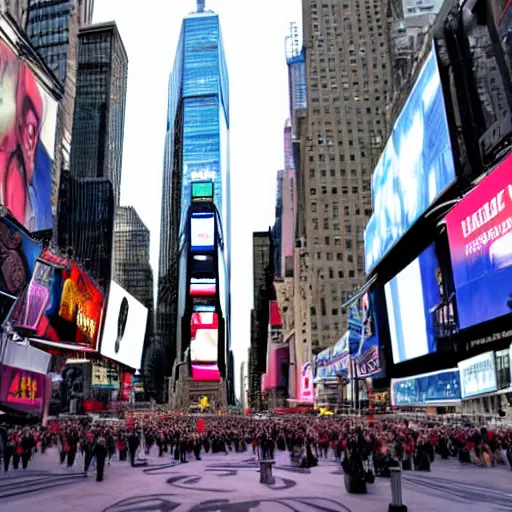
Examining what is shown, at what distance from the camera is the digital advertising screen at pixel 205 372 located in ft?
602

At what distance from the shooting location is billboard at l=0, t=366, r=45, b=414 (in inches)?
1601

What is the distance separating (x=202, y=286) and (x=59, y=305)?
152 m

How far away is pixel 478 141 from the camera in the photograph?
3259cm

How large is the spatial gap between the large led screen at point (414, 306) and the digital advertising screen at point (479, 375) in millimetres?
7069

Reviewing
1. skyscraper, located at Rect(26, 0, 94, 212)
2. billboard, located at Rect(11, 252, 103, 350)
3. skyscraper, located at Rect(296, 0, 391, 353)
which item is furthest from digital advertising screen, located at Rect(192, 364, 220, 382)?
billboard, located at Rect(11, 252, 103, 350)

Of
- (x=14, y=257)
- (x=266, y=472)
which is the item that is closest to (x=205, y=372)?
(x=14, y=257)

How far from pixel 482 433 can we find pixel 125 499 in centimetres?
1305

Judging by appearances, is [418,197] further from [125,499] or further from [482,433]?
[125,499]

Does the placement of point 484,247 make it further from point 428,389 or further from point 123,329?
point 123,329

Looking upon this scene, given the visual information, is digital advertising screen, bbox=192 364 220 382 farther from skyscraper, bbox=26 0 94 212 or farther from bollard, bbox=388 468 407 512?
bollard, bbox=388 468 407 512

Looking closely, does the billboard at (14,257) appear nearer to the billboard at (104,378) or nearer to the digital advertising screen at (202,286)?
the billboard at (104,378)

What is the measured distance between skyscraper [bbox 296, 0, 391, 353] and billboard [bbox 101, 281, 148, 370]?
45.0 metres

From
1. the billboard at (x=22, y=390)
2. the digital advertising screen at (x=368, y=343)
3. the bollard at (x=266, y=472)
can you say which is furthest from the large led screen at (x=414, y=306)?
the billboard at (x=22, y=390)

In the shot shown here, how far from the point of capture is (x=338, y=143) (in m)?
120
